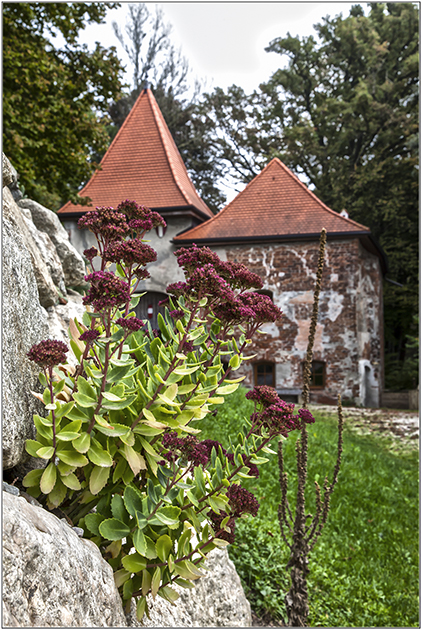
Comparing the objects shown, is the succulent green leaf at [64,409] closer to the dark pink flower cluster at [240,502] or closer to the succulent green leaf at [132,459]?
the succulent green leaf at [132,459]

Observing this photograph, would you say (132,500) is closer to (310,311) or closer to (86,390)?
(86,390)

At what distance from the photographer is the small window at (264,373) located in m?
13.2

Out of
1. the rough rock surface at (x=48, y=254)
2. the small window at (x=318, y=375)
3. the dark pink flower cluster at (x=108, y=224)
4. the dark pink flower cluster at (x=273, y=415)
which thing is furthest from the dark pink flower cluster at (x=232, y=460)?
the small window at (x=318, y=375)

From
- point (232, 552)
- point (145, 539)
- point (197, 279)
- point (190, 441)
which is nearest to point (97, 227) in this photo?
point (197, 279)

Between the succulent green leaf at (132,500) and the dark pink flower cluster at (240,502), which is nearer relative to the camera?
the succulent green leaf at (132,500)

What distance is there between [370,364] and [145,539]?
528 inches

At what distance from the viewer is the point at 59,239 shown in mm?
4504

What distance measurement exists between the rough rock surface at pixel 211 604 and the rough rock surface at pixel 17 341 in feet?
3.19

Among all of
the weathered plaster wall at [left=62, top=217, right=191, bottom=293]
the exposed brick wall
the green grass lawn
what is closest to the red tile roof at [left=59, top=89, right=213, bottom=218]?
the weathered plaster wall at [left=62, top=217, right=191, bottom=293]

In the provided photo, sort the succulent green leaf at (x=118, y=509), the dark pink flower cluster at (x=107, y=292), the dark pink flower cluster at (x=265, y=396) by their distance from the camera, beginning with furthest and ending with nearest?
the dark pink flower cluster at (x=265, y=396), the succulent green leaf at (x=118, y=509), the dark pink flower cluster at (x=107, y=292)

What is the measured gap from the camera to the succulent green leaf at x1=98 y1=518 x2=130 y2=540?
1.77 m

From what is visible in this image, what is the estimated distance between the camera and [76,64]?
10320 millimetres

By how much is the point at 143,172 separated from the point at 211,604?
40.5 ft

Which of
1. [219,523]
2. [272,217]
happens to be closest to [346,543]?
[219,523]
